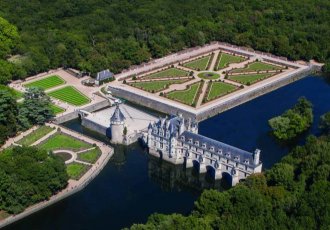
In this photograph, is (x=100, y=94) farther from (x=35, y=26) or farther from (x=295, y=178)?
(x=295, y=178)

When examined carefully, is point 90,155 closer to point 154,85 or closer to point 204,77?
point 154,85

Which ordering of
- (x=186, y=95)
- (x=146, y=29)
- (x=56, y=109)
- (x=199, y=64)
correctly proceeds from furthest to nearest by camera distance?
(x=146, y=29)
(x=199, y=64)
(x=186, y=95)
(x=56, y=109)

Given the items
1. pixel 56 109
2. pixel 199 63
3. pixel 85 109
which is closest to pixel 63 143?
pixel 85 109

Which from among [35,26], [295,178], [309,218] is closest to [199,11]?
[35,26]

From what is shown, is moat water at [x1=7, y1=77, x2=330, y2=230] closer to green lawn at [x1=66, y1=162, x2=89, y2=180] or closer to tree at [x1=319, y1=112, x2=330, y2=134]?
green lawn at [x1=66, y1=162, x2=89, y2=180]

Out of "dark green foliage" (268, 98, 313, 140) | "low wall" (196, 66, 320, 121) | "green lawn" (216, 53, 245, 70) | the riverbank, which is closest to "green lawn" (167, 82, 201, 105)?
"low wall" (196, 66, 320, 121)

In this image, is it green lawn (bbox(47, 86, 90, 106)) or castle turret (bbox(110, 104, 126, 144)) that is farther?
green lawn (bbox(47, 86, 90, 106))

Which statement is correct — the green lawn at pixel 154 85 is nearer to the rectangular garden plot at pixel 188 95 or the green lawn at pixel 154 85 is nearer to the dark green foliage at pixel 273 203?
the rectangular garden plot at pixel 188 95
